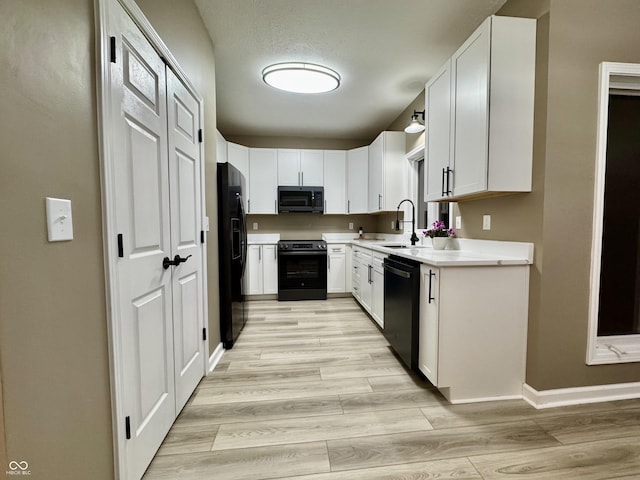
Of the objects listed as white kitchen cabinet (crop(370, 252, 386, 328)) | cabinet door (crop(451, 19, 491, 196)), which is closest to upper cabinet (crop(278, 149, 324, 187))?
white kitchen cabinet (crop(370, 252, 386, 328))

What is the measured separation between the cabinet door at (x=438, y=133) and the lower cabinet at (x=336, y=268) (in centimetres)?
213

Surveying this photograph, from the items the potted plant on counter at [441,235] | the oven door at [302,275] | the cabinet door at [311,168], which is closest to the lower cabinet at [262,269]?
the oven door at [302,275]

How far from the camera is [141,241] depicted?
1276 mm

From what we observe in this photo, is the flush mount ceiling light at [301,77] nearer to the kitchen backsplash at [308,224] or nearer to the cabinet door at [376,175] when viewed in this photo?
the cabinet door at [376,175]

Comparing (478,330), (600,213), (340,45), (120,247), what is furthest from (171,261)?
(600,213)

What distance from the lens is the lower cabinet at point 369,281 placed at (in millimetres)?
2982

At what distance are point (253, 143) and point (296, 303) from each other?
2845 millimetres

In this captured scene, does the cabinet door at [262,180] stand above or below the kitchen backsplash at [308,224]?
above

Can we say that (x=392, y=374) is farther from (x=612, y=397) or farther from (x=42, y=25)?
(x=42, y=25)

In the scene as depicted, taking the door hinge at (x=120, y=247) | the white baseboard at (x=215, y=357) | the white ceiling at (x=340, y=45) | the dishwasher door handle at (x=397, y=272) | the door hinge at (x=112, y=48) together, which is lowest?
the white baseboard at (x=215, y=357)

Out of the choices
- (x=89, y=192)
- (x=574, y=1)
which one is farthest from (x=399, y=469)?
(x=574, y=1)

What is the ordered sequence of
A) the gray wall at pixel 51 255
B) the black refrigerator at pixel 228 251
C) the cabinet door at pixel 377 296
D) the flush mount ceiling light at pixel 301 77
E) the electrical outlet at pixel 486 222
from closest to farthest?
the gray wall at pixel 51 255 < the electrical outlet at pixel 486 222 < the black refrigerator at pixel 228 251 < the flush mount ceiling light at pixel 301 77 < the cabinet door at pixel 377 296

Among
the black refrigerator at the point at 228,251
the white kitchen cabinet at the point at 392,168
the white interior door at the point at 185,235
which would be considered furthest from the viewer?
the white kitchen cabinet at the point at 392,168

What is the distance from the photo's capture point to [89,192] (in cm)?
97
